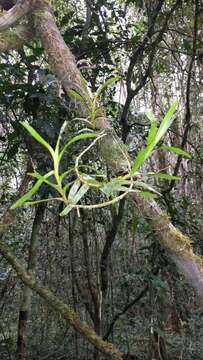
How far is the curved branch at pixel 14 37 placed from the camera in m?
1.30

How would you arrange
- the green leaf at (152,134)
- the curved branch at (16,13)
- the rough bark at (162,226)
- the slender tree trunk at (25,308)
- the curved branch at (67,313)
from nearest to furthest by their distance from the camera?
1. the green leaf at (152,134)
2. the rough bark at (162,226)
3. the curved branch at (16,13)
4. the curved branch at (67,313)
5. the slender tree trunk at (25,308)

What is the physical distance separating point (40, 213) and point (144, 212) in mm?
1229

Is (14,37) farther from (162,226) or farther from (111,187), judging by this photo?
(111,187)

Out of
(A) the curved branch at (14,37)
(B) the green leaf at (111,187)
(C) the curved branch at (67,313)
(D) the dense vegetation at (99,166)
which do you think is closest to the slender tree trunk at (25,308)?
(D) the dense vegetation at (99,166)

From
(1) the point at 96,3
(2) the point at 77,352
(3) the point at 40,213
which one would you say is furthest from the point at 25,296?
(1) the point at 96,3

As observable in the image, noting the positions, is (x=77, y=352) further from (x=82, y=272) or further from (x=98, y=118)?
(x=98, y=118)

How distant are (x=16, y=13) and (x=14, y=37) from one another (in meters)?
0.08

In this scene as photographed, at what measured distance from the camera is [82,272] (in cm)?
298

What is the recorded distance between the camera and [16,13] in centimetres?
125

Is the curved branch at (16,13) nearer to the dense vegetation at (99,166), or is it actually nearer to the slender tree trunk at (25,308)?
the dense vegetation at (99,166)

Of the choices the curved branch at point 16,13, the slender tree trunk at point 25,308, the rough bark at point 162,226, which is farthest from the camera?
the slender tree trunk at point 25,308

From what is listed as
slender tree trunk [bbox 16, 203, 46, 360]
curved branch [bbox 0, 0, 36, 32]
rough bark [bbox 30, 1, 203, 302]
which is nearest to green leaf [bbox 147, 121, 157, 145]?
rough bark [bbox 30, 1, 203, 302]

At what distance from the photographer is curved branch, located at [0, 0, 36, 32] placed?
1.23 metres

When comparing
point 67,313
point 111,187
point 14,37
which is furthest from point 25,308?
point 111,187
